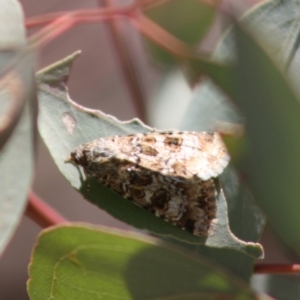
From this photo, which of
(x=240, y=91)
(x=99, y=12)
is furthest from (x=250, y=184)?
(x=99, y=12)

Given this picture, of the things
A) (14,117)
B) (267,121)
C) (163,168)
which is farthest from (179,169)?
(267,121)

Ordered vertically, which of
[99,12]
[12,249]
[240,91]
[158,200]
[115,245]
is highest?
[240,91]

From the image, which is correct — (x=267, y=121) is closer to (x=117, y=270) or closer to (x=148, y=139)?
(x=117, y=270)

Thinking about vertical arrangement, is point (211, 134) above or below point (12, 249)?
above

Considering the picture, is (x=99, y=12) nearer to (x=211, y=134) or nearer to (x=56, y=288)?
(x=211, y=134)

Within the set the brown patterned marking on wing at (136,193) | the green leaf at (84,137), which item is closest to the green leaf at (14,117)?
the green leaf at (84,137)
